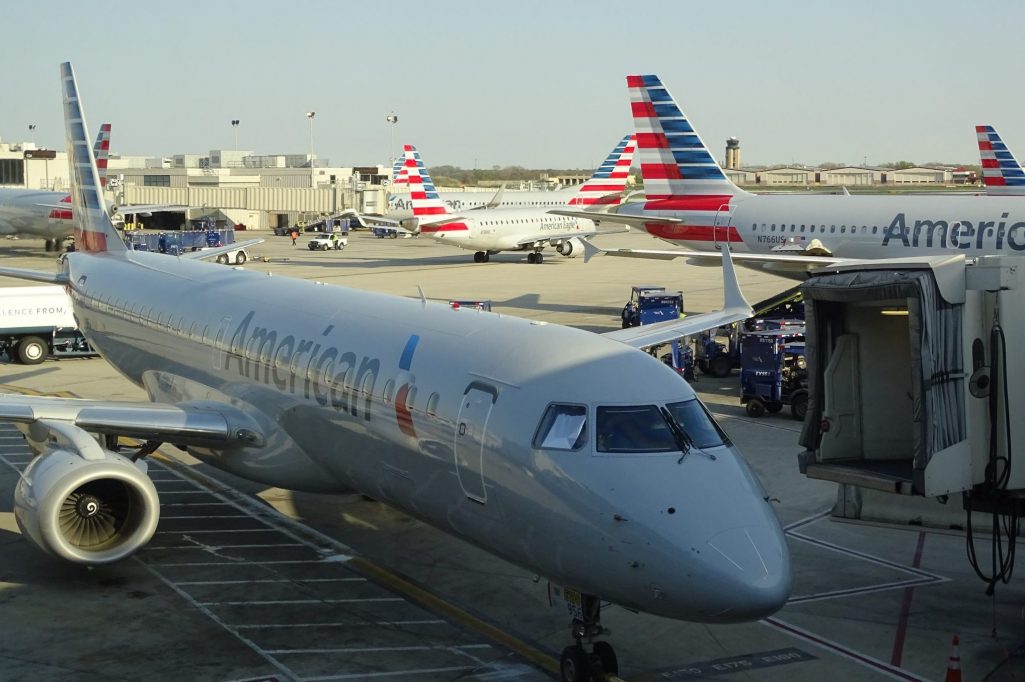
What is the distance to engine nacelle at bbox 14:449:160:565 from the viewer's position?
55.1ft

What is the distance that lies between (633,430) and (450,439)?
265 centimetres

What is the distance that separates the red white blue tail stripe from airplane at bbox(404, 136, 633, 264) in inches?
910

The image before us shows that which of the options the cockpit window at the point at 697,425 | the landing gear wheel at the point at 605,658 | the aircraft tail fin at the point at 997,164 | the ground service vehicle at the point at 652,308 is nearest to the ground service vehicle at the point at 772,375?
the ground service vehicle at the point at 652,308

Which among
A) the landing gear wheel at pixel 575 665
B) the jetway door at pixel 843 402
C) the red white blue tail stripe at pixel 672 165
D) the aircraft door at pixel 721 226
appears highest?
the red white blue tail stripe at pixel 672 165

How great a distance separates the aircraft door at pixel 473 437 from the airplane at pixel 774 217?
24191 mm

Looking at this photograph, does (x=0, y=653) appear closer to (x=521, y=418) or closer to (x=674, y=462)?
(x=521, y=418)

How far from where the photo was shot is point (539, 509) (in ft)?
41.8

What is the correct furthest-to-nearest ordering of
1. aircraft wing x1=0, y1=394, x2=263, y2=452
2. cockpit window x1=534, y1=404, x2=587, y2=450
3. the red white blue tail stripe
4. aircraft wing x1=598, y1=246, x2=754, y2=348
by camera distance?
the red white blue tail stripe → aircraft wing x1=598, y1=246, x2=754, y2=348 → aircraft wing x1=0, y1=394, x2=263, y2=452 → cockpit window x1=534, y1=404, x2=587, y2=450

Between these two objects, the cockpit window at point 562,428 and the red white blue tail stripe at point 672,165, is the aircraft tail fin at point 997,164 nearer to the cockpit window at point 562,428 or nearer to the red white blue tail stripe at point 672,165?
the red white blue tail stripe at point 672,165

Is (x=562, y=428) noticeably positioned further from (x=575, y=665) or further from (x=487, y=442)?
(x=575, y=665)

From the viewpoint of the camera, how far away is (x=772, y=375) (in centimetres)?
2934

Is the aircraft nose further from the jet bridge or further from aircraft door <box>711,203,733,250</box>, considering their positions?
aircraft door <box>711,203,733,250</box>

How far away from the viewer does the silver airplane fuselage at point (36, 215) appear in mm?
78000

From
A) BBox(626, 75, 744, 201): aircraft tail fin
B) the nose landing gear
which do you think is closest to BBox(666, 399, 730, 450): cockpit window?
the nose landing gear
